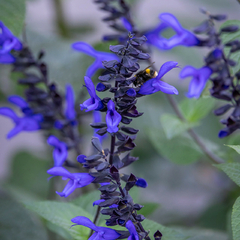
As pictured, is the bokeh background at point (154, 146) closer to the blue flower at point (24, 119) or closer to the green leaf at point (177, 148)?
the green leaf at point (177, 148)

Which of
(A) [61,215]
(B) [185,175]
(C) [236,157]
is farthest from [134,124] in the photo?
(A) [61,215]

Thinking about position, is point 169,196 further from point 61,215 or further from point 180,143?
point 61,215

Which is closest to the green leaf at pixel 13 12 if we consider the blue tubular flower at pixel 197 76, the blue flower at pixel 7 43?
the blue flower at pixel 7 43

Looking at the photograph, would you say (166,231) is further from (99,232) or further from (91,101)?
(91,101)

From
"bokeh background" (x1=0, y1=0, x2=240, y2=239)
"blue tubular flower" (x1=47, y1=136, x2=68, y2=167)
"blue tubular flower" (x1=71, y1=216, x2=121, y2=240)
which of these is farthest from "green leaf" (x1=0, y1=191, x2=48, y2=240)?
"blue tubular flower" (x1=71, y1=216, x2=121, y2=240)

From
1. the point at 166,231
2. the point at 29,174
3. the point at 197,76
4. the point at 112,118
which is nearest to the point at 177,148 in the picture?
the point at 197,76
